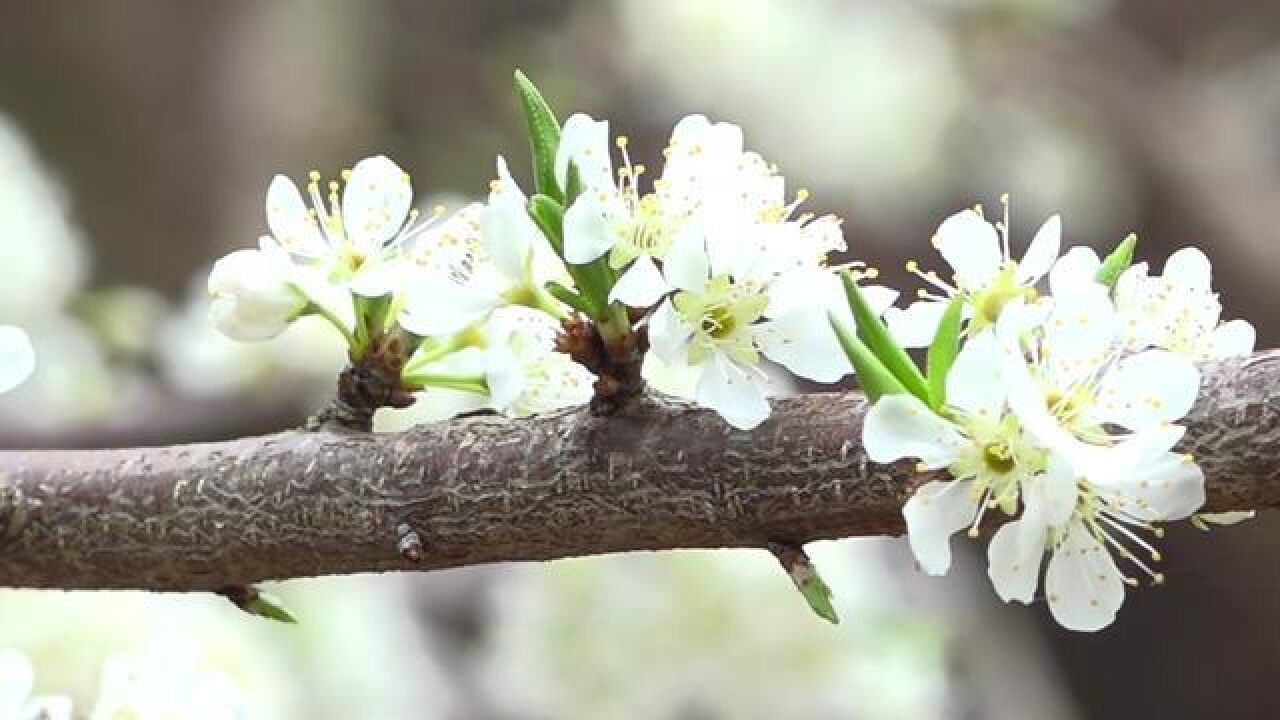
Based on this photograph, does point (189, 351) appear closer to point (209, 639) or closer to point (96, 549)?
point (209, 639)

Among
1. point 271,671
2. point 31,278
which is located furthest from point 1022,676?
point 31,278

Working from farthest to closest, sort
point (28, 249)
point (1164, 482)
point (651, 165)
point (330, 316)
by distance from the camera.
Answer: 1. point (651, 165)
2. point (28, 249)
3. point (330, 316)
4. point (1164, 482)

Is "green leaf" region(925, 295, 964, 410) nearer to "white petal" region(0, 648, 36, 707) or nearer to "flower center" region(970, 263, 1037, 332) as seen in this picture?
"flower center" region(970, 263, 1037, 332)

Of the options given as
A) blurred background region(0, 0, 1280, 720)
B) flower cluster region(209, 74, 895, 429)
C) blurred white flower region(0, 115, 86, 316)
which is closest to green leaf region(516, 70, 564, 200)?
flower cluster region(209, 74, 895, 429)

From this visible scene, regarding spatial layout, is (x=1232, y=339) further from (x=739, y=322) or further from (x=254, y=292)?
(x=254, y=292)

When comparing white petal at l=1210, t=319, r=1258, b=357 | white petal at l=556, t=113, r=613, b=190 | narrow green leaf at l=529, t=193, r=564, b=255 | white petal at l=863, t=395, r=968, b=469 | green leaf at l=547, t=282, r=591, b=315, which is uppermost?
white petal at l=556, t=113, r=613, b=190

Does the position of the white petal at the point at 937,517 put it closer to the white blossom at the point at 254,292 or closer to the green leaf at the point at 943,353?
the green leaf at the point at 943,353

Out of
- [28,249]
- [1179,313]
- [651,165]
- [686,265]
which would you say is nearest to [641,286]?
[686,265]
